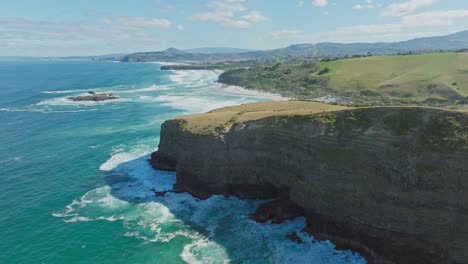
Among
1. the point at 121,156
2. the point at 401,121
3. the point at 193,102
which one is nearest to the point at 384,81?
the point at 193,102

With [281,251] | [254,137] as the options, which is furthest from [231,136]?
[281,251]

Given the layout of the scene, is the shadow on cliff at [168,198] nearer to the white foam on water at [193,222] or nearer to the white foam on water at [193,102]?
the white foam on water at [193,222]

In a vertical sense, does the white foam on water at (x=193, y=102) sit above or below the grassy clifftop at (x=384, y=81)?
below

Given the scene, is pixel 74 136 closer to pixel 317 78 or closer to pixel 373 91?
pixel 373 91

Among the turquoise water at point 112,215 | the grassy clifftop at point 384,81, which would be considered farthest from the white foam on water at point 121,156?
the grassy clifftop at point 384,81

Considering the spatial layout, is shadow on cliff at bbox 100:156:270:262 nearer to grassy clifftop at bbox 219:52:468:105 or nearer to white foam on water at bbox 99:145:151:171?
white foam on water at bbox 99:145:151:171
